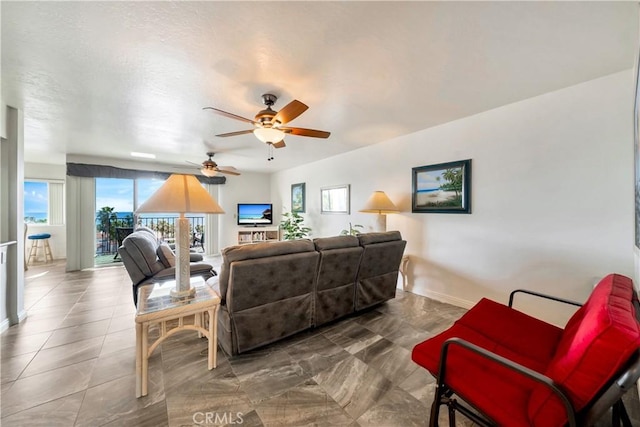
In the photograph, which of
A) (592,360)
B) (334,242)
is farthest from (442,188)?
(592,360)

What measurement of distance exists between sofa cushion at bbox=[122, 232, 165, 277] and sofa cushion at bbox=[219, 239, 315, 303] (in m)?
1.33

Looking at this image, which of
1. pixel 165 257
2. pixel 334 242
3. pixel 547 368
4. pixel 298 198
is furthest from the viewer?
pixel 298 198

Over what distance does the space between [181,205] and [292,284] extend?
1.09 metres

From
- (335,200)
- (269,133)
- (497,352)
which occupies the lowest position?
(497,352)

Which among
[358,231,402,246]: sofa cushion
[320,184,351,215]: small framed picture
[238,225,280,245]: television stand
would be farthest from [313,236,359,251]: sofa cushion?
[238,225,280,245]: television stand

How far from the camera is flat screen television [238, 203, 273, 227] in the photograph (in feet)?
21.1

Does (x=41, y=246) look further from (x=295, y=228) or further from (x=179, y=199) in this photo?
(x=179, y=199)

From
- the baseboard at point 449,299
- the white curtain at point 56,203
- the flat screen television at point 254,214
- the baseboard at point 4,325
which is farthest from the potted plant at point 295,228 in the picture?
the white curtain at point 56,203

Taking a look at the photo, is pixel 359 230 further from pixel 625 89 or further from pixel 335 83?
pixel 625 89

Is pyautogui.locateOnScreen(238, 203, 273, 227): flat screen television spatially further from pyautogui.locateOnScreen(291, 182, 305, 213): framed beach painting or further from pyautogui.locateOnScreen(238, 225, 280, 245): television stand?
pyautogui.locateOnScreen(291, 182, 305, 213): framed beach painting

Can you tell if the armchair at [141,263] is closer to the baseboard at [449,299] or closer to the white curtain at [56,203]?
the baseboard at [449,299]

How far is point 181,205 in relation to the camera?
68.4 inches

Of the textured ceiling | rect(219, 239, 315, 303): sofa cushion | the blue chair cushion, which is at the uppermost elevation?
the textured ceiling

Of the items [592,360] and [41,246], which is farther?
[41,246]
